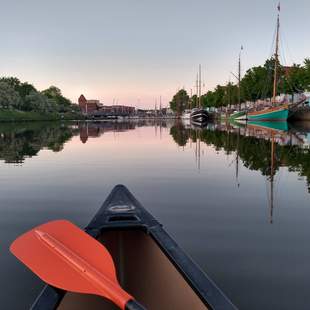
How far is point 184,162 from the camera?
16625 mm

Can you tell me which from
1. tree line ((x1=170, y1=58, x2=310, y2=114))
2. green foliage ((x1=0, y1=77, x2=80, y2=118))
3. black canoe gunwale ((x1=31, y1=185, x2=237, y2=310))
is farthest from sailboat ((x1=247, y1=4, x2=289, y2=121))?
green foliage ((x1=0, y1=77, x2=80, y2=118))

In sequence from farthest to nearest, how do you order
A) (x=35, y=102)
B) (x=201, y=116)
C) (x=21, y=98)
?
(x=35, y=102), (x=21, y=98), (x=201, y=116)

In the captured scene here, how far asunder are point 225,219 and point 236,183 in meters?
4.11

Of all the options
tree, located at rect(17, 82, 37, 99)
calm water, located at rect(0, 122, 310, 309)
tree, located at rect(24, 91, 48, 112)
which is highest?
tree, located at rect(17, 82, 37, 99)

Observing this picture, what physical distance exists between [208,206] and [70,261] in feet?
20.3

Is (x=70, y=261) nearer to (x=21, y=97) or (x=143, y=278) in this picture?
(x=143, y=278)

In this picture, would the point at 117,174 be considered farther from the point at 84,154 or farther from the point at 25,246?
the point at 25,246

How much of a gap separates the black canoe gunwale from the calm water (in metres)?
1.41

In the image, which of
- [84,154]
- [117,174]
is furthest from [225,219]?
[84,154]

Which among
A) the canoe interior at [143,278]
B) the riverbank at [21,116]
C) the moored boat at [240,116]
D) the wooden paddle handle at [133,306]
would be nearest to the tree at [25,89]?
the riverbank at [21,116]

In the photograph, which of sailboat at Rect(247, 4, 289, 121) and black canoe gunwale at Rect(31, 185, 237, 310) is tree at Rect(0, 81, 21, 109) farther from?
black canoe gunwale at Rect(31, 185, 237, 310)

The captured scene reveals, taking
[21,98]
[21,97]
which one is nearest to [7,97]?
[21,98]

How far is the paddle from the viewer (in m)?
2.76

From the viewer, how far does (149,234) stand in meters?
4.13
